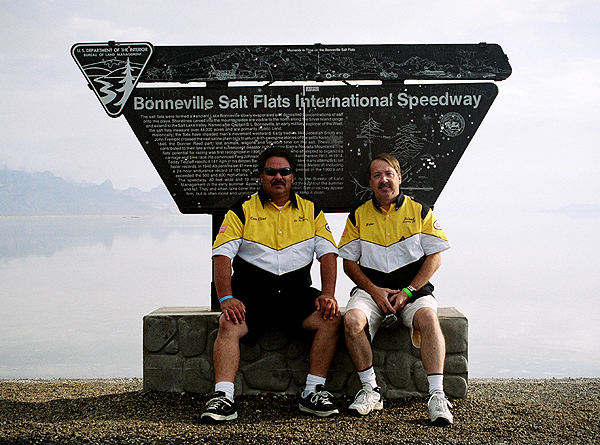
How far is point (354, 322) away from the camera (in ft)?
11.8

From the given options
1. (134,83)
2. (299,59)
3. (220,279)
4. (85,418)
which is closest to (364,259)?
(220,279)

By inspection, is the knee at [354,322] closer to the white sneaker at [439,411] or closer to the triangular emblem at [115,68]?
the white sneaker at [439,411]

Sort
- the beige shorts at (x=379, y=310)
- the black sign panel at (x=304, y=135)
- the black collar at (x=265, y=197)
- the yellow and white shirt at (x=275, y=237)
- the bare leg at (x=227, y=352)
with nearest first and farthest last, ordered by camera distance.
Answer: the bare leg at (x=227, y=352), the beige shorts at (x=379, y=310), the yellow and white shirt at (x=275, y=237), the black collar at (x=265, y=197), the black sign panel at (x=304, y=135)

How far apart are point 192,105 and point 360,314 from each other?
222cm

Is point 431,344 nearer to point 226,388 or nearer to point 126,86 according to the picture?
point 226,388

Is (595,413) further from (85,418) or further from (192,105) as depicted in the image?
(192,105)

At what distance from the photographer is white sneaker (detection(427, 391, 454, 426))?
11.1 ft

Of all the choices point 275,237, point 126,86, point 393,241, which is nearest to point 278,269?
point 275,237

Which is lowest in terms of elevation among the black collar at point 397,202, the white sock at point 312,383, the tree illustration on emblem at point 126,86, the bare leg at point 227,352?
the white sock at point 312,383

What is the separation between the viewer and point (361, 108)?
4676 mm

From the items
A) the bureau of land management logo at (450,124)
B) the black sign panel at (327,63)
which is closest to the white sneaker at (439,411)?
the bureau of land management logo at (450,124)

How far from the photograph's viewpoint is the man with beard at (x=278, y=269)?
3678 mm

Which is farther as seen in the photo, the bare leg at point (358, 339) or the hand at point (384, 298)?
the hand at point (384, 298)

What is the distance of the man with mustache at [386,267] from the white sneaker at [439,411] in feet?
0.78
